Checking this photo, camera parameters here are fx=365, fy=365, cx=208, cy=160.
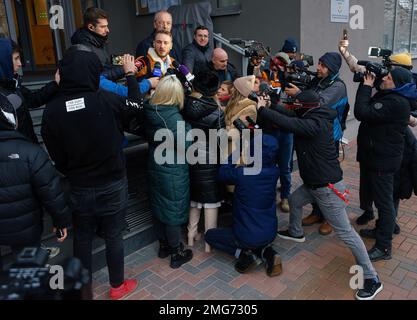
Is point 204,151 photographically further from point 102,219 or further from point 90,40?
point 90,40

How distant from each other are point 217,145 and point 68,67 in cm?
150

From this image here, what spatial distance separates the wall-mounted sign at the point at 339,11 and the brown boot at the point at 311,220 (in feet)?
12.5

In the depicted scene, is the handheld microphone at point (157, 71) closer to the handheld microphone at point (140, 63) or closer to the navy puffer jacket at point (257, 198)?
the handheld microphone at point (140, 63)

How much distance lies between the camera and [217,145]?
11.2 ft

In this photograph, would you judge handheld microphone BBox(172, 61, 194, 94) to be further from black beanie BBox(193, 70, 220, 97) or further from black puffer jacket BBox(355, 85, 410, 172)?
black puffer jacket BBox(355, 85, 410, 172)

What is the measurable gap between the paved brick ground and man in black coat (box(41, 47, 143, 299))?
0.36 m

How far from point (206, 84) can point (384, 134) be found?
1637 millimetres

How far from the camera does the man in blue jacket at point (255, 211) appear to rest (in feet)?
10.2

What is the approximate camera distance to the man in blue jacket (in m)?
3.12

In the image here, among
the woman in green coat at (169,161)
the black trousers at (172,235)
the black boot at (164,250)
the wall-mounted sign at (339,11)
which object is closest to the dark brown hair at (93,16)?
the woman in green coat at (169,161)

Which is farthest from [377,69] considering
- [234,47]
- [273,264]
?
[234,47]

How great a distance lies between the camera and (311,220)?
162 inches

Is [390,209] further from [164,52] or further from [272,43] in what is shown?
[272,43]

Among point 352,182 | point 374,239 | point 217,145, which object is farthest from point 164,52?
point 352,182
